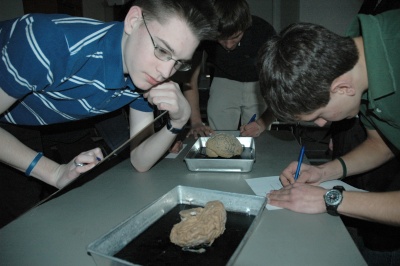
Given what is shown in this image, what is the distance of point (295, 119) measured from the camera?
1166 millimetres

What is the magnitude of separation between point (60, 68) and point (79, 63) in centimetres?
7

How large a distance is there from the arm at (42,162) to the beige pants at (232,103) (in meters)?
1.93

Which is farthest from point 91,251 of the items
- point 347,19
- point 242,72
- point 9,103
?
point 347,19

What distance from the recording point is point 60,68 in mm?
1056

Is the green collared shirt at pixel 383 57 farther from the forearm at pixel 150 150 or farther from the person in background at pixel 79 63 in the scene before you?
the forearm at pixel 150 150

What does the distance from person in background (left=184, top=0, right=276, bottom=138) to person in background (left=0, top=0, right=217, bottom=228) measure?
83cm

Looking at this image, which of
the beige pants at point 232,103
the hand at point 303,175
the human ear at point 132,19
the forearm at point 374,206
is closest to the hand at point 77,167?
the human ear at point 132,19

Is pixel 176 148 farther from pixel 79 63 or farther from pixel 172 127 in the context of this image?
pixel 79 63

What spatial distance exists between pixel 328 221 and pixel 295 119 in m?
0.40

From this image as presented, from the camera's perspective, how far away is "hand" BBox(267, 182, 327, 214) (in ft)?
3.31

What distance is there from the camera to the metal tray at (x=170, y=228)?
73 cm

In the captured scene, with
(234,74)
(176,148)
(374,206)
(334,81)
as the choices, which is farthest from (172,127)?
(234,74)

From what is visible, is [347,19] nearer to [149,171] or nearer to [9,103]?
[149,171]

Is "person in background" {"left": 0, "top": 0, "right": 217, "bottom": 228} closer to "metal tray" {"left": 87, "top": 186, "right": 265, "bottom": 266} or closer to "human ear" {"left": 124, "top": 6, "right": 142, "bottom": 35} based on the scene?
"human ear" {"left": 124, "top": 6, "right": 142, "bottom": 35}
